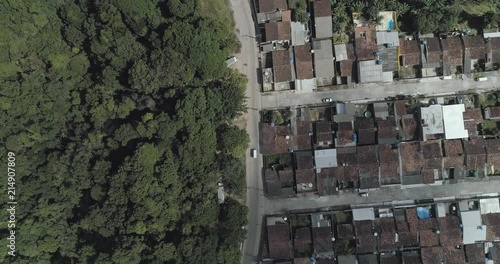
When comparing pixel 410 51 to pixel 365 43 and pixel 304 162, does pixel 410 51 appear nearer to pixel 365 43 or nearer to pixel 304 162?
pixel 365 43

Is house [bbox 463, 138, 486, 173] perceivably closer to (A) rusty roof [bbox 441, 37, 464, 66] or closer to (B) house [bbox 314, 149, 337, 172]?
(A) rusty roof [bbox 441, 37, 464, 66]

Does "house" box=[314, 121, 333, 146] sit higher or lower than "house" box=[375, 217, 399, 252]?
higher

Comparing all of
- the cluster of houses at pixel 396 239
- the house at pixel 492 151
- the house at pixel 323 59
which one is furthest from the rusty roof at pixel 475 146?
the house at pixel 323 59

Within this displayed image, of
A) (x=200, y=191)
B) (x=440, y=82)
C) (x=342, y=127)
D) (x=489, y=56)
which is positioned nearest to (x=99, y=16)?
(x=200, y=191)

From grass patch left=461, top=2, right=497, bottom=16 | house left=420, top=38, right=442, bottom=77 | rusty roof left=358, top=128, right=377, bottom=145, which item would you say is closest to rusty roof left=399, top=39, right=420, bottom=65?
house left=420, top=38, right=442, bottom=77

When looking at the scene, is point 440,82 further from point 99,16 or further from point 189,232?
point 99,16
